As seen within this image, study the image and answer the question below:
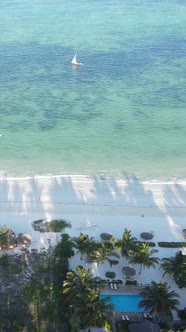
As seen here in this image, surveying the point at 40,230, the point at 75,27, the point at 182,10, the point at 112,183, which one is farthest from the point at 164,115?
the point at 182,10

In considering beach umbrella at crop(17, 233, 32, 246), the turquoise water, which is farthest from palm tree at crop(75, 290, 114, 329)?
the turquoise water

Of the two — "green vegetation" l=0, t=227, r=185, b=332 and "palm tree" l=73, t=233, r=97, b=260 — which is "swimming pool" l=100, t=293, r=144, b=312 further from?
"palm tree" l=73, t=233, r=97, b=260

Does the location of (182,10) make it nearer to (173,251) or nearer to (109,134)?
(109,134)

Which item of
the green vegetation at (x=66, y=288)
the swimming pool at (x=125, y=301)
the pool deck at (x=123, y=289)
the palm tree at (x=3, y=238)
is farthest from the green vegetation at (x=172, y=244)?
the palm tree at (x=3, y=238)

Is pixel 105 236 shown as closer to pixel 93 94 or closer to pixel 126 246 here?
pixel 126 246

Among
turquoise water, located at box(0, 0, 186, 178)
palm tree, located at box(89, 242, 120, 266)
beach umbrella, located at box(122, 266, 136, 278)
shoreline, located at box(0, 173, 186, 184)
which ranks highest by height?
turquoise water, located at box(0, 0, 186, 178)

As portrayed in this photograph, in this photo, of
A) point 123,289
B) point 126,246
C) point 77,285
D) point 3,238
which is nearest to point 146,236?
point 126,246

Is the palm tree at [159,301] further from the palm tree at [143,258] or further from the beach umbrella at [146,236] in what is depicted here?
the beach umbrella at [146,236]
